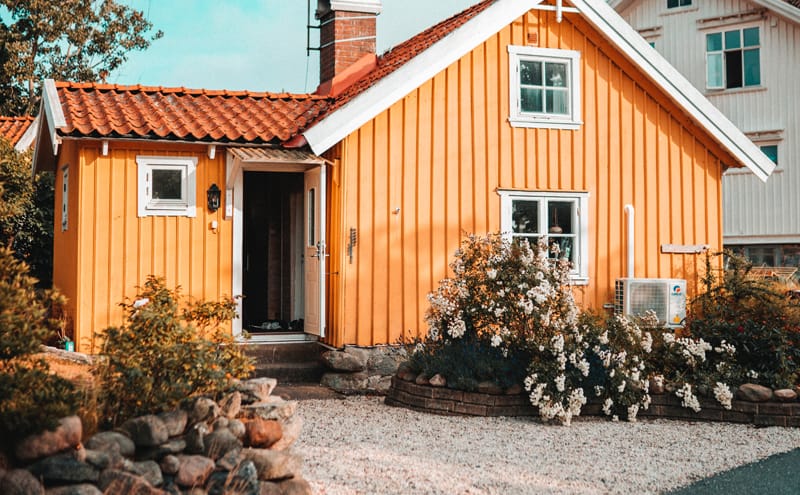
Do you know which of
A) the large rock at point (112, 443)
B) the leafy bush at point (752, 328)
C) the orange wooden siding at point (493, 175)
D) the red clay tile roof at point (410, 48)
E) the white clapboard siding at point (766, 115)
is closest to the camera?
the large rock at point (112, 443)

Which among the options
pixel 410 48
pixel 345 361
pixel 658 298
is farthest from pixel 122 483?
pixel 410 48

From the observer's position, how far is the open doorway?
14.4 metres

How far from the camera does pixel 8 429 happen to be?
480 centimetres

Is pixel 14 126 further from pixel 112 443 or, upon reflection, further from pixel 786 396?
pixel 786 396

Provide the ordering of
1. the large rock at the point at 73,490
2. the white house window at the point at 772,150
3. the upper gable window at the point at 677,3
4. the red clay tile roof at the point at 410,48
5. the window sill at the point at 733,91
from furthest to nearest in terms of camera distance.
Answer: the upper gable window at the point at 677,3
the window sill at the point at 733,91
the white house window at the point at 772,150
the red clay tile roof at the point at 410,48
the large rock at the point at 73,490

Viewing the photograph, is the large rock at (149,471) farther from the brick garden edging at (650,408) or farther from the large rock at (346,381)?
the large rock at (346,381)

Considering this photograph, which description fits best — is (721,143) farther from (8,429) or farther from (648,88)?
(8,429)

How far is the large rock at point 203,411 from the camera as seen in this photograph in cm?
567

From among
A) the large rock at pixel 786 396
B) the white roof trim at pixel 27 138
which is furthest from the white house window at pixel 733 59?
the white roof trim at pixel 27 138

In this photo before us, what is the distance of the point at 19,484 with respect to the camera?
4582mm

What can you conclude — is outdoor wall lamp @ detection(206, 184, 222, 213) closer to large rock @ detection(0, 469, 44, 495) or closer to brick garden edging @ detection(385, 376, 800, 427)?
brick garden edging @ detection(385, 376, 800, 427)

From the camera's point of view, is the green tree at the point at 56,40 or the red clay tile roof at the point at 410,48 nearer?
the red clay tile roof at the point at 410,48

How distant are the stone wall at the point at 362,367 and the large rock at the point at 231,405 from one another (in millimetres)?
5257

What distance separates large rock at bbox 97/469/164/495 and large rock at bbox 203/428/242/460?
606mm
